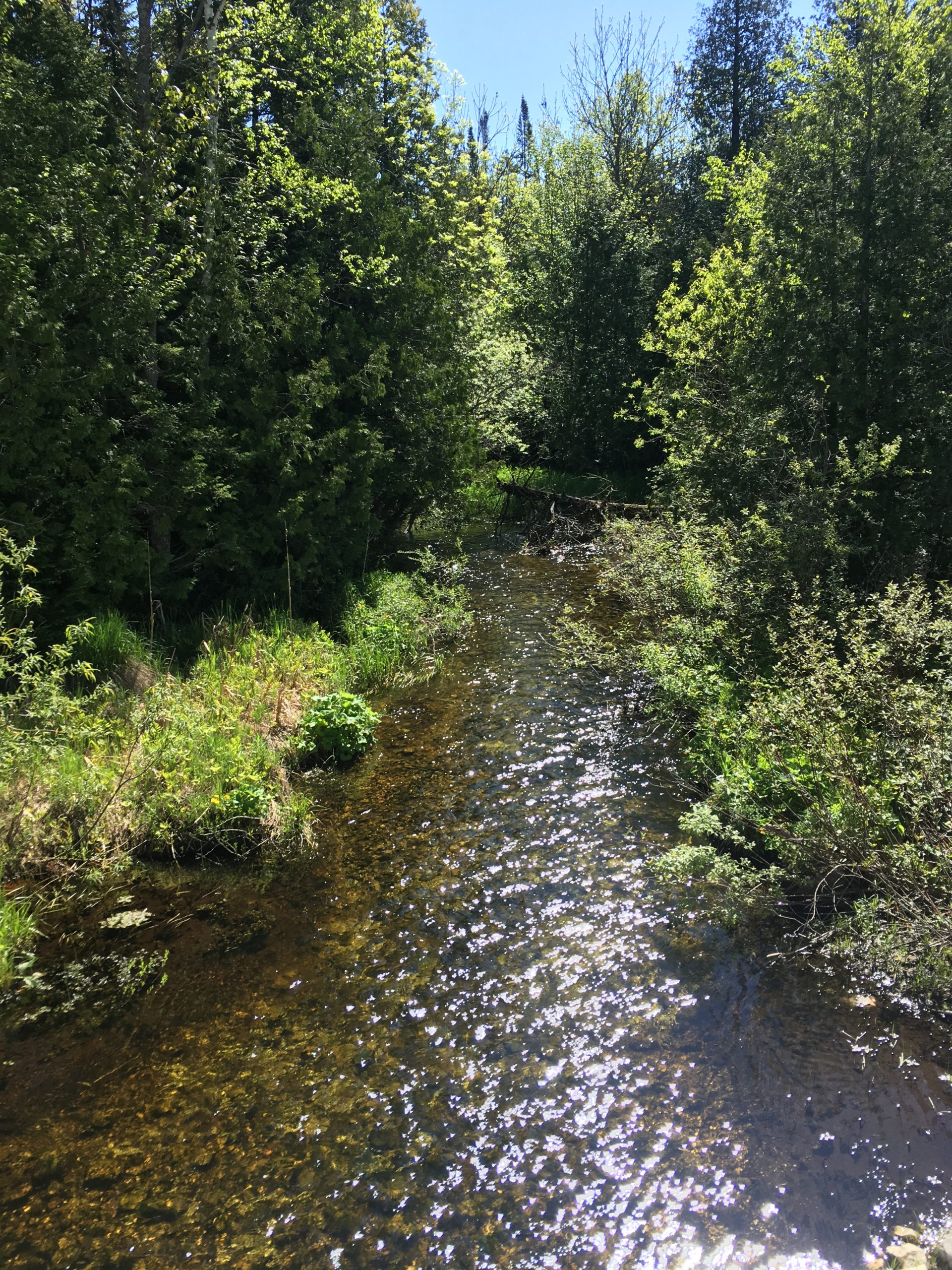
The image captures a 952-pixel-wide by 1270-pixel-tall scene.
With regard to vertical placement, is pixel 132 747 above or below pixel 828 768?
above

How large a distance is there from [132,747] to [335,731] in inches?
79.3

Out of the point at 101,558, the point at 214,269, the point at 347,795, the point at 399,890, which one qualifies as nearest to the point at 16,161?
the point at 214,269

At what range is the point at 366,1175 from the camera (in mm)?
3660

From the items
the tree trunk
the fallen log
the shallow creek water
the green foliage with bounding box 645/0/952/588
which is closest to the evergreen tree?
the tree trunk

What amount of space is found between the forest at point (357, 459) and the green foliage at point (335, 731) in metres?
0.16

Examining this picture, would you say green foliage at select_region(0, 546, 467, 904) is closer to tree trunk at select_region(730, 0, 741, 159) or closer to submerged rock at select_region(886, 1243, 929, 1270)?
submerged rock at select_region(886, 1243, 929, 1270)

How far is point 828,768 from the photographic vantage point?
5.38 metres

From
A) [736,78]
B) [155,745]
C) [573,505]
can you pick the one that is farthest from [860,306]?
[736,78]

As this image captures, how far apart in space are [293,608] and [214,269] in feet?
14.2

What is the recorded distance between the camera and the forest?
5.61 meters

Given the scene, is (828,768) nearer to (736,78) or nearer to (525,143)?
(736,78)

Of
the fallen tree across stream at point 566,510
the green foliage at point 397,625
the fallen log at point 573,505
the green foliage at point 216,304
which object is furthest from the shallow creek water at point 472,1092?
the fallen log at point 573,505

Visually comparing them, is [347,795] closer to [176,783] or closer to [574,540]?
[176,783]

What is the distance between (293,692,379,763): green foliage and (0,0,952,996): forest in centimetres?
16
